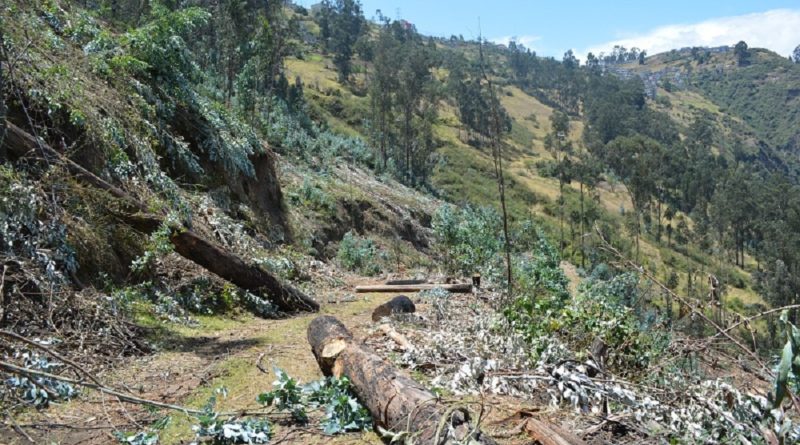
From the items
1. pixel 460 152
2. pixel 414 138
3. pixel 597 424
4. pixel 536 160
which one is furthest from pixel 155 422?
pixel 536 160

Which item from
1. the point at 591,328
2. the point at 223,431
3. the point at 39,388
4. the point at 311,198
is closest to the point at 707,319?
the point at 591,328

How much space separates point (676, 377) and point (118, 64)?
7969mm

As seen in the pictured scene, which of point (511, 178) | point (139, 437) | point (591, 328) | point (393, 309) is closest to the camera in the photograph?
point (139, 437)

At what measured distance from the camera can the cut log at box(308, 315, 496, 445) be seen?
3.33 meters

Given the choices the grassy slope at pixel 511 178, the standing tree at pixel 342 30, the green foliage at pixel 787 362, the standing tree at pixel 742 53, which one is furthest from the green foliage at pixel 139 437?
the standing tree at pixel 742 53

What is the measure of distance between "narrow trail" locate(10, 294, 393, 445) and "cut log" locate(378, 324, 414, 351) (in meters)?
0.28

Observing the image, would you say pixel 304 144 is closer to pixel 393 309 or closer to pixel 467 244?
pixel 467 244

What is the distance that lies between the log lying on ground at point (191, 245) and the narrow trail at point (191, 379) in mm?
593

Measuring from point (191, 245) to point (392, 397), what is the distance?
3715 millimetres

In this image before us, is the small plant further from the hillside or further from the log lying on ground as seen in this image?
the log lying on ground

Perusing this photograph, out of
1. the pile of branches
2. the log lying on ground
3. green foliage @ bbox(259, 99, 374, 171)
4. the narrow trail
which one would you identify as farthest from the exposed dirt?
green foliage @ bbox(259, 99, 374, 171)

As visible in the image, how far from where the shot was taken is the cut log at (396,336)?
5911 mm

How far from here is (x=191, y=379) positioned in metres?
5.05

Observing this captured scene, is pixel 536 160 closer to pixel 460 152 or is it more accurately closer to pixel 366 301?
pixel 460 152
